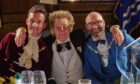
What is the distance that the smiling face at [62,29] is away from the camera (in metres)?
2.33

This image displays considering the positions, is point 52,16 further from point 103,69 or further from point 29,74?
point 29,74

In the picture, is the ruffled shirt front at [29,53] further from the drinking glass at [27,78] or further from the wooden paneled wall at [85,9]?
the wooden paneled wall at [85,9]

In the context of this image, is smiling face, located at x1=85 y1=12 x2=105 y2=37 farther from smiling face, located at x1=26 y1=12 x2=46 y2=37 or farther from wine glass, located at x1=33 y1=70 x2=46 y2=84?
wine glass, located at x1=33 y1=70 x2=46 y2=84

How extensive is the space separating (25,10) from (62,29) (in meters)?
0.93

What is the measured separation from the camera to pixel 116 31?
2.32 m

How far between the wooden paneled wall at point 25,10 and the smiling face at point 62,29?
0.79m

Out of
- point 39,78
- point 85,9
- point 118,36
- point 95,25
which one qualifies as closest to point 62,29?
point 95,25

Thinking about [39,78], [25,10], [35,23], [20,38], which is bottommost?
[39,78]

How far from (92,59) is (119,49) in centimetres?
22

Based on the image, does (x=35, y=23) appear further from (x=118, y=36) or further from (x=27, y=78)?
(x=27, y=78)

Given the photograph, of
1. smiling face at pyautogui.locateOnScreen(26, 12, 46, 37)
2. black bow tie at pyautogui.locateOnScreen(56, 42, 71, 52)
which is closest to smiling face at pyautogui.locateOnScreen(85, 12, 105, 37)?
black bow tie at pyautogui.locateOnScreen(56, 42, 71, 52)

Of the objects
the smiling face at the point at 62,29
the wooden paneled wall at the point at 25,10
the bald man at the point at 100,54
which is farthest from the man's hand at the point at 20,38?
the wooden paneled wall at the point at 25,10

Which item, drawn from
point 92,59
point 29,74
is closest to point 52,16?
point 92,59

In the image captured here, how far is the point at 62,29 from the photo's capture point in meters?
2.32
